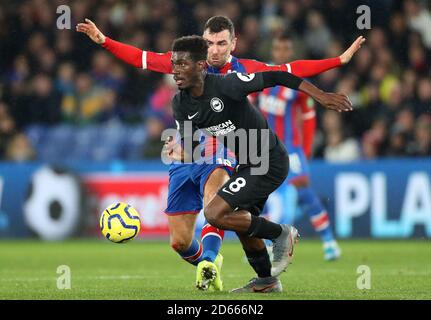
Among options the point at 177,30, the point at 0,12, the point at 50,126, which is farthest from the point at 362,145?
the point at 0,12

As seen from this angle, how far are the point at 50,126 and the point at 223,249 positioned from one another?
417cm

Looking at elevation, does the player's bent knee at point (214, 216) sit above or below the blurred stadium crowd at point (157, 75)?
below

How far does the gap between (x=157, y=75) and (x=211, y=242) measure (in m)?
8.51

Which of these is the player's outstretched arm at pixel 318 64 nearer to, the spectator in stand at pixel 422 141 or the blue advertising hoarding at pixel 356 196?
the blue advertising hoarding at pixel 356 196

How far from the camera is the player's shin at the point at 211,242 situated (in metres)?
7.64

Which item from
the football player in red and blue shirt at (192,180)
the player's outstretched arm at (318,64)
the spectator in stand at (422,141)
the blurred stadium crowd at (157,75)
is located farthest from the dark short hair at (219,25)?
the spectator in stand at (422,141)

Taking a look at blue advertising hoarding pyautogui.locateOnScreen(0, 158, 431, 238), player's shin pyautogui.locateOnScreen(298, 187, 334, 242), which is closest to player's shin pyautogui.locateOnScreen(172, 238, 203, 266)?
player's shin pyautogui.locateOnScreen(298, 187, 334, 242)

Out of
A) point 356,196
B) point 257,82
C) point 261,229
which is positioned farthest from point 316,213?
point 257,82

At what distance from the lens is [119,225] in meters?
7.70

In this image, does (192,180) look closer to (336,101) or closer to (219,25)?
(219,25)

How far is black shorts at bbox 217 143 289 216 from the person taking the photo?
279 inches

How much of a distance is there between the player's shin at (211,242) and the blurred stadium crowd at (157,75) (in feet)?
21.2

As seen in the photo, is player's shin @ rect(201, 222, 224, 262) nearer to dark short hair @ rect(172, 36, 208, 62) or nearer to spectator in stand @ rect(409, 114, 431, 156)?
dark short hair @ rect(172, 36, 208, 62)
